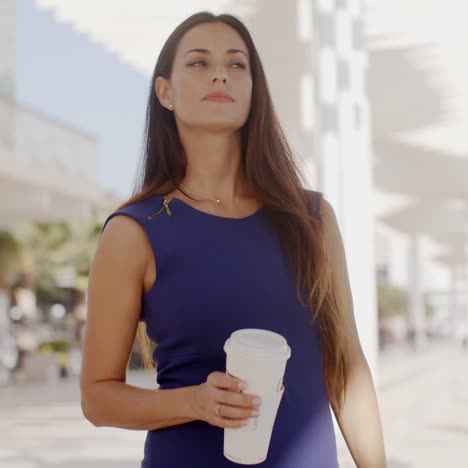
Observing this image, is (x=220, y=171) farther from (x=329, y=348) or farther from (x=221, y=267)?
(x=329, y=348)

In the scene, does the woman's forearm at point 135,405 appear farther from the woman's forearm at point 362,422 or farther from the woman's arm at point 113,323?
the woman's forearm at point 362,422

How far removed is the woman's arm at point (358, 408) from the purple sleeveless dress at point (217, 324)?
46 millimetres

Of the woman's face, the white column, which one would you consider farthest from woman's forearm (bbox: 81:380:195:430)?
the white column

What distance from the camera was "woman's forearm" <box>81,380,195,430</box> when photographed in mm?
1301

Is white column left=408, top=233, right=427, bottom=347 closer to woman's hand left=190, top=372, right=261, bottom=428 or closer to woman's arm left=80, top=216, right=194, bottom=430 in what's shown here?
woman's arm left=80, top=216, right=194, bottom=430

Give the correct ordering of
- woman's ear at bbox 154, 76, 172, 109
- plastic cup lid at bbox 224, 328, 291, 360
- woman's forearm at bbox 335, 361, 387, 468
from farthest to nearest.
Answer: woman's ear at bbox 154, 76, 172, 109 → woman's forearm at bbox 335, 361, 387, 468 → plastic cup lid at bbox 224, 328, 291, 360

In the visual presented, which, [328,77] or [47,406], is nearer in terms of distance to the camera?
[328,77]

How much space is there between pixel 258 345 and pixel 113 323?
0.31 meters

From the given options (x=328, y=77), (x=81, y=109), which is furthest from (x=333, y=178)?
(x=81, y=109)

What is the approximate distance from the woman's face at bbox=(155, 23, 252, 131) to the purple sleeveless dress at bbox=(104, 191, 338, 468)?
0.20m

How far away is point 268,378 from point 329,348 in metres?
0.29

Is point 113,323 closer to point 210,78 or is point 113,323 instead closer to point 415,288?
point 210,78

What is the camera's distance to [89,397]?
4.56 feet

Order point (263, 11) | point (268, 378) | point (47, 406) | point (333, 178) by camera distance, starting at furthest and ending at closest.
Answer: point (47, 406) → point (263, 11) → point (333, 178) → point (268, 378)
